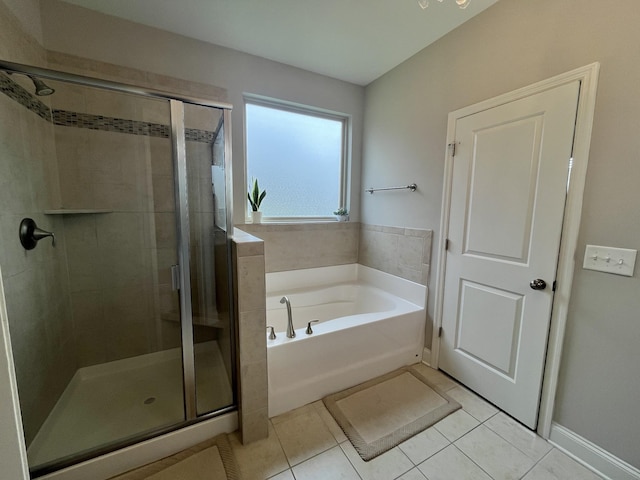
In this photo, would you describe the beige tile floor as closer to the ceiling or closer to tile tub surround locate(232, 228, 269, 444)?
tile tub surround locate(232, 228, 269, 444)

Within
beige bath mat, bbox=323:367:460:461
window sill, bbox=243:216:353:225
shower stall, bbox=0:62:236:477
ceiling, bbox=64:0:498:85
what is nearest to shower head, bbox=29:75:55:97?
shower stall, bbox=0:62:236:477

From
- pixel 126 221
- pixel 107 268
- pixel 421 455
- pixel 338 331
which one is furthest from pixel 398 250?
pixel 107 268

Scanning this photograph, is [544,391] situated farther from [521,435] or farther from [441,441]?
[441,441]

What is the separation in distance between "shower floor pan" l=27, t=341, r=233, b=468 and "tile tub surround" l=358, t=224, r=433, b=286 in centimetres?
164

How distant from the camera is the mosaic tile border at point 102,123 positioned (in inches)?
59.1

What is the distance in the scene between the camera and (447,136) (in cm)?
193

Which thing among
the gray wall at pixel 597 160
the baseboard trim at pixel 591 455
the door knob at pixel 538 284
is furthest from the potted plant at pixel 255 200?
the baseboard trim at pixel 591 455

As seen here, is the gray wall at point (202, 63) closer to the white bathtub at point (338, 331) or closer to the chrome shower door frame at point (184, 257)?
the chrome shower door frame at point (184, 257)

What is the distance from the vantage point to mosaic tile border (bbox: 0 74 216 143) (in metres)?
1.50

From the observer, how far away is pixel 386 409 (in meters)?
1.68

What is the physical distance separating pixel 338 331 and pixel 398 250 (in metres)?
1.03

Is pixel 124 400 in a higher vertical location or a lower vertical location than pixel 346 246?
lower

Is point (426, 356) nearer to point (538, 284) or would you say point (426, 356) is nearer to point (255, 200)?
point (538, 284)

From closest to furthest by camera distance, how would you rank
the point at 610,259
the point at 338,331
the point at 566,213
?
the point at 610,259
the point at 566,213
the point at 338,331
